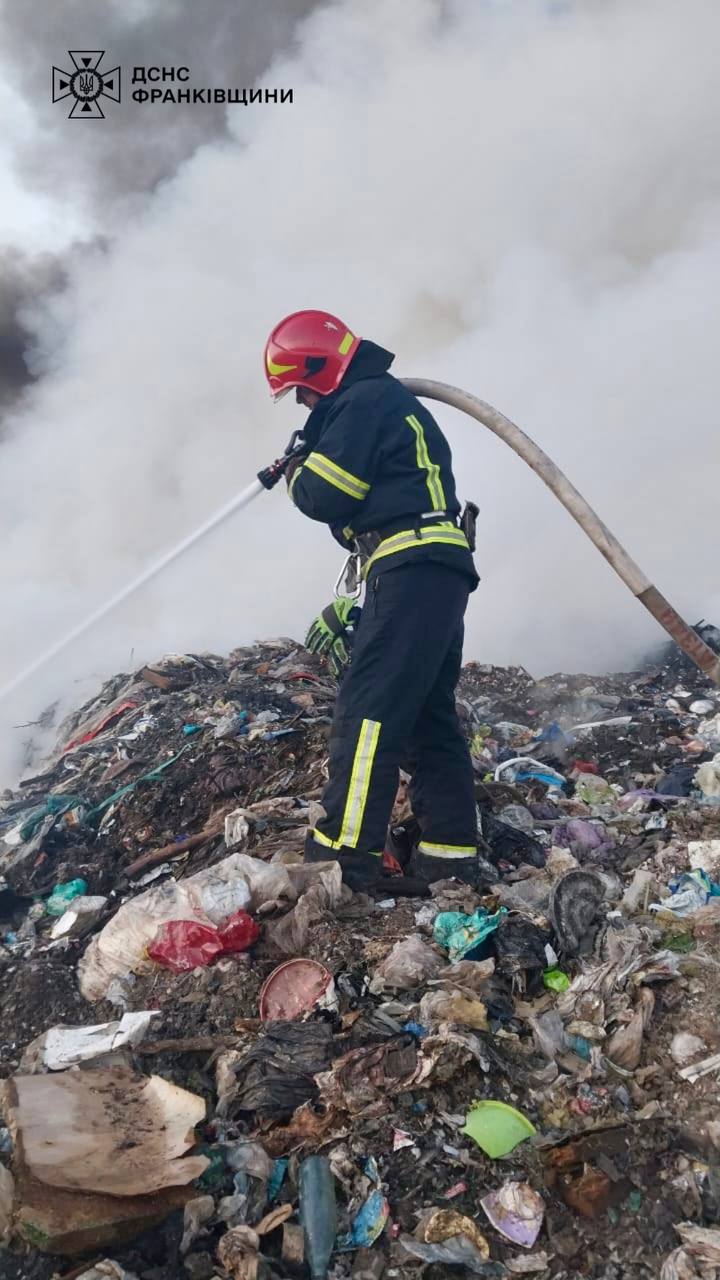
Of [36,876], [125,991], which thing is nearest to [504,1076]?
[125,991]

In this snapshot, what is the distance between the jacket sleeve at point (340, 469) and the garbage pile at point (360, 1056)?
3.78 ft

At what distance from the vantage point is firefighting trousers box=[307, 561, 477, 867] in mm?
2828

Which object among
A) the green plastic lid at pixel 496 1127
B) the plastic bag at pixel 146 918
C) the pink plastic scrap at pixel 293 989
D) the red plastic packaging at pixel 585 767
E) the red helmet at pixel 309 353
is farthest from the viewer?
the red plastic packaging at pixel 585 767

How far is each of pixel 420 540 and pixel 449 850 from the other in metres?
1.19

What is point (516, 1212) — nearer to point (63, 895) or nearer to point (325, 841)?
point (325, 841)

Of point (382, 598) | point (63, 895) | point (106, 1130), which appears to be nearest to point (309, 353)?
point (382, 598)

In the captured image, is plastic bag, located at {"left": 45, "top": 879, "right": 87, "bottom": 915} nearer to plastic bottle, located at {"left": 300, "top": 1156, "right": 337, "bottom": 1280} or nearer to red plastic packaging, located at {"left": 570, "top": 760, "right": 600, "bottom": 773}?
plastic bottle, located at {"left": 300, "top": 1156, "right": 337, "bottom": 1280}

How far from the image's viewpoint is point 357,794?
281 cm

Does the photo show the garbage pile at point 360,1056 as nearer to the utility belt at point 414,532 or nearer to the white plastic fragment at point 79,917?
the white plastic fragment at point 79,917

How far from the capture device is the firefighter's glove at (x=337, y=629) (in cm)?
330

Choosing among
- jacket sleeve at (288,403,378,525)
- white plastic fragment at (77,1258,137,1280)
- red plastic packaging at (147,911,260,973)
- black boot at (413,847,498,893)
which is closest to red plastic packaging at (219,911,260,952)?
red plastic packaging at (147,911,260,973)

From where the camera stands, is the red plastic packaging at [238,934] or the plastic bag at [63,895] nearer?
the red plastic packaging at [238,934]

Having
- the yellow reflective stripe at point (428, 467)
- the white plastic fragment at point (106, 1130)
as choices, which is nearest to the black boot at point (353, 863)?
the white plastic fragment at point (106, 1130)

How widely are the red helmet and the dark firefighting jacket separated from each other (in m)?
0.12
